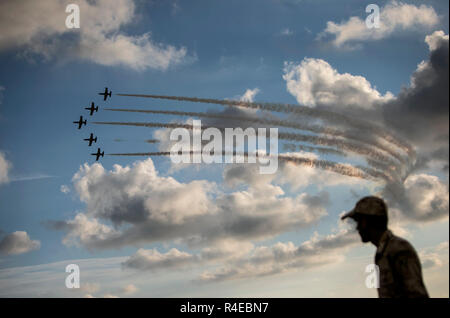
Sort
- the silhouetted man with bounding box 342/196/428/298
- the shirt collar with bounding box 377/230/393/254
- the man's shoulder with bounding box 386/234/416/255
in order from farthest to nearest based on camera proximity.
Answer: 1. the shirt collar with bounding box 377/230/393/254
2. the man's shoulder with bounding box 386/234/416/255
3. the silhouetted man with bounding box 342/196/428/298

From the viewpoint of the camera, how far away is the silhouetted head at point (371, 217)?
38.4 ft

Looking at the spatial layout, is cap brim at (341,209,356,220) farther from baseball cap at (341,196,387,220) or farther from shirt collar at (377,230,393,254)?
shirt collar at (377,230,393,254)

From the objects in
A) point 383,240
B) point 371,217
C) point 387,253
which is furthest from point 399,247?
point 371,217

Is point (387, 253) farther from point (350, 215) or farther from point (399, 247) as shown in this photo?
point (350, 215)

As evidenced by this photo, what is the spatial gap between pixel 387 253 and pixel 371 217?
48.0 inches

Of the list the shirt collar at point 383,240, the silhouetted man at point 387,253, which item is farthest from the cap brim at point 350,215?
the shirt collar at point 383,240

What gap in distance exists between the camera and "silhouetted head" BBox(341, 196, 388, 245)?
38.4 feet

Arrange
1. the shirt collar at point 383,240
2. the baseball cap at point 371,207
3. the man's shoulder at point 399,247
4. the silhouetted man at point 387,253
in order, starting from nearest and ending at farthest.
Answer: the silhouetted man at point 387,253, the man's shoulder at point 399,247, the shirt collar at point 383,240, the baseball cap at point 371,207

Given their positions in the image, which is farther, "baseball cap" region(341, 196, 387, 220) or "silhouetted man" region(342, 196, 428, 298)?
"baseball cap" region(341, 196, 387, 220)

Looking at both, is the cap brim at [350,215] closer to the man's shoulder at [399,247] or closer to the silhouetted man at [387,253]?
the silhouetted man at [387,253]

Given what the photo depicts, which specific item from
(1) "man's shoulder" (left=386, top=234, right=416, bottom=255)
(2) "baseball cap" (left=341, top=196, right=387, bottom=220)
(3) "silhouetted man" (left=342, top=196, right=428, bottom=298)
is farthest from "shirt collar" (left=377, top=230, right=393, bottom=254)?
(2) "baseball cap" (left=341, top=196, right=387, bottom=220)
